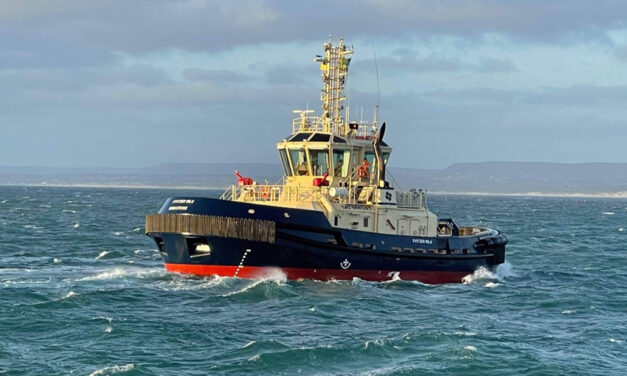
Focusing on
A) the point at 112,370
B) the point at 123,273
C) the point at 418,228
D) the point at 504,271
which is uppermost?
the point at 418,228

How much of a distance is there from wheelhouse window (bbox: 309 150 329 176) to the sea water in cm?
484

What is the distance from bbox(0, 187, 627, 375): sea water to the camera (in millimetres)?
19750

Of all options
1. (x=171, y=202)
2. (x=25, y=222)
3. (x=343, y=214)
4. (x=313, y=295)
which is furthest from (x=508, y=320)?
(x=25, y=222)

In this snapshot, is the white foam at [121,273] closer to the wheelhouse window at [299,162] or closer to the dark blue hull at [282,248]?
the dark blue hull at [282,248]

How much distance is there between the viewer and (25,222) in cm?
6662

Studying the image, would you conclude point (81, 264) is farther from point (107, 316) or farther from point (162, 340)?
point (162, 340)

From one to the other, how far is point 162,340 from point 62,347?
91.9 inches

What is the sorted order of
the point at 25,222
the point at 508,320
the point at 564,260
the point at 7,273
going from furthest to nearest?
Result: the point at 25,222
the point at 564,260
the point at 7,273
the point at 508,320

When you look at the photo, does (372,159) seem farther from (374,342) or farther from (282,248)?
(374,342)

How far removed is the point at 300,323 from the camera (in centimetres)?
2403

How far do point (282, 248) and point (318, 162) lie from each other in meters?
4.76

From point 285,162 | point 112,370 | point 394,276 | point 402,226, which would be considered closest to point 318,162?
point 285,162

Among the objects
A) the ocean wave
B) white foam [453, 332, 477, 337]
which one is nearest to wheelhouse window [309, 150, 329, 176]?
the ocean wave

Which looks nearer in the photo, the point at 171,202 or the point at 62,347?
the point at 62,347
